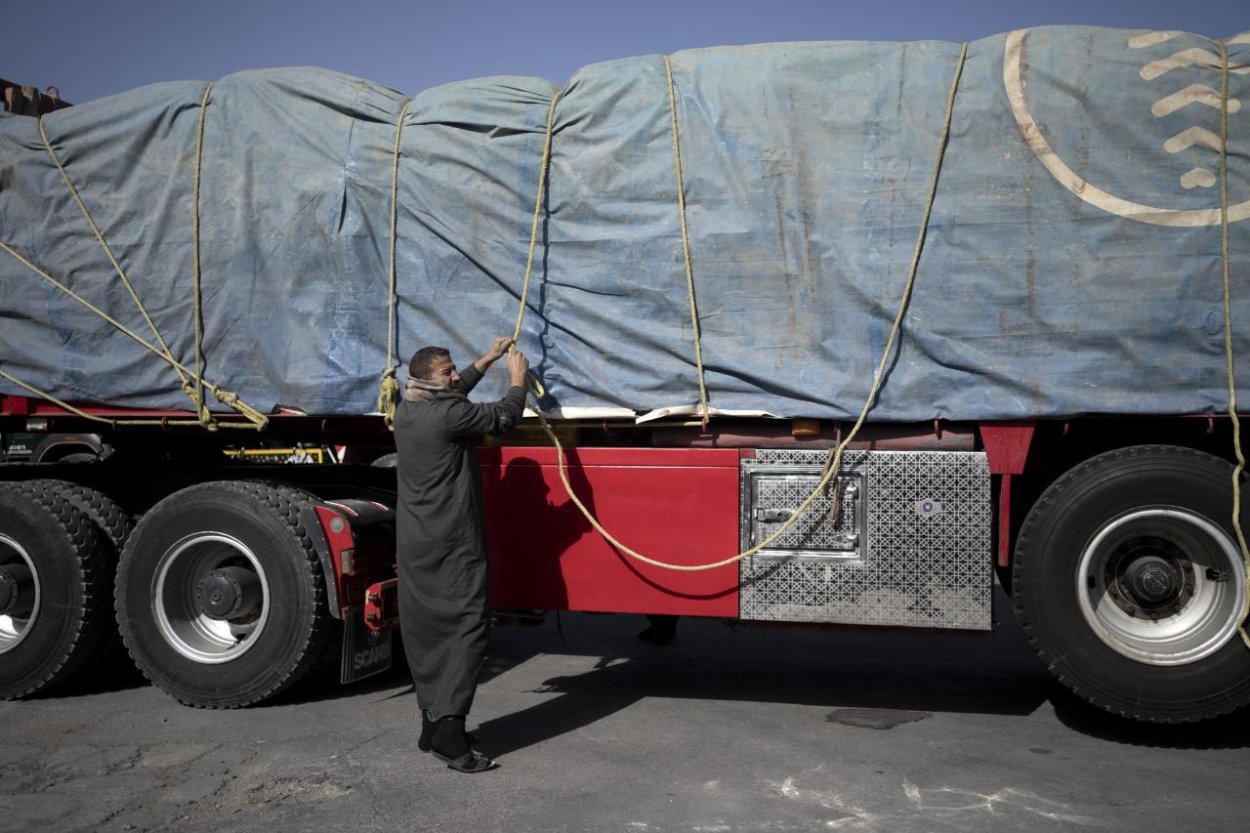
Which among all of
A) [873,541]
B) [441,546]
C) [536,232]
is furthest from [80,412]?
[873,541]

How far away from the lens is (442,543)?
5.39m

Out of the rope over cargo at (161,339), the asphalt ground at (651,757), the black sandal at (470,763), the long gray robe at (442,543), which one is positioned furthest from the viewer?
the rope over cargo at (161,339)

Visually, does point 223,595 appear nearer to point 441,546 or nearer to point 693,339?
point 441,546

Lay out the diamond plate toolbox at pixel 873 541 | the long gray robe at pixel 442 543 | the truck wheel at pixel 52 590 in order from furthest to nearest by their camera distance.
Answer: the truck wheel at pixel 52 590 → the diamond plate toolbox at pixel 873 541 → the long gray robe at pixel 442 543

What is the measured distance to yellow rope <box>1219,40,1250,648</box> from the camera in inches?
203

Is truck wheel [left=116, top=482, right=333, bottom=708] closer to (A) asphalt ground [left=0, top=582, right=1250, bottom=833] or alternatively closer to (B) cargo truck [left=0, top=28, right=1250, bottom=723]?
(B) cargo truck [left=0, top=28, right=1250, bottom=723]

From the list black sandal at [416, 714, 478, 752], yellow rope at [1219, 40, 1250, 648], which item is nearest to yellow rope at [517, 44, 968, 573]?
yellow rope at [1219, 40, 1250, 648]

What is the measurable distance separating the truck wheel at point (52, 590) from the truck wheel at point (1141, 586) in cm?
501

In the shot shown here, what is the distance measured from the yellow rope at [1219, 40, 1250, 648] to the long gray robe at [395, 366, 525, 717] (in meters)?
3.32

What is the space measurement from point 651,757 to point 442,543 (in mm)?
1400

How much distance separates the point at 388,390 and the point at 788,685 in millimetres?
2938

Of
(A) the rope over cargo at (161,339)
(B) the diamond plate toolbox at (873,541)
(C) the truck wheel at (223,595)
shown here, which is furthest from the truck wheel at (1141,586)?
(A) the rope over cargo at (161,339)

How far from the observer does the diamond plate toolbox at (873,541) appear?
216 inches

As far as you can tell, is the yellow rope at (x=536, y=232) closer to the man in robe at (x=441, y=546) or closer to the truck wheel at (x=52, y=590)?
the man in robe at (x=441, y=546)
